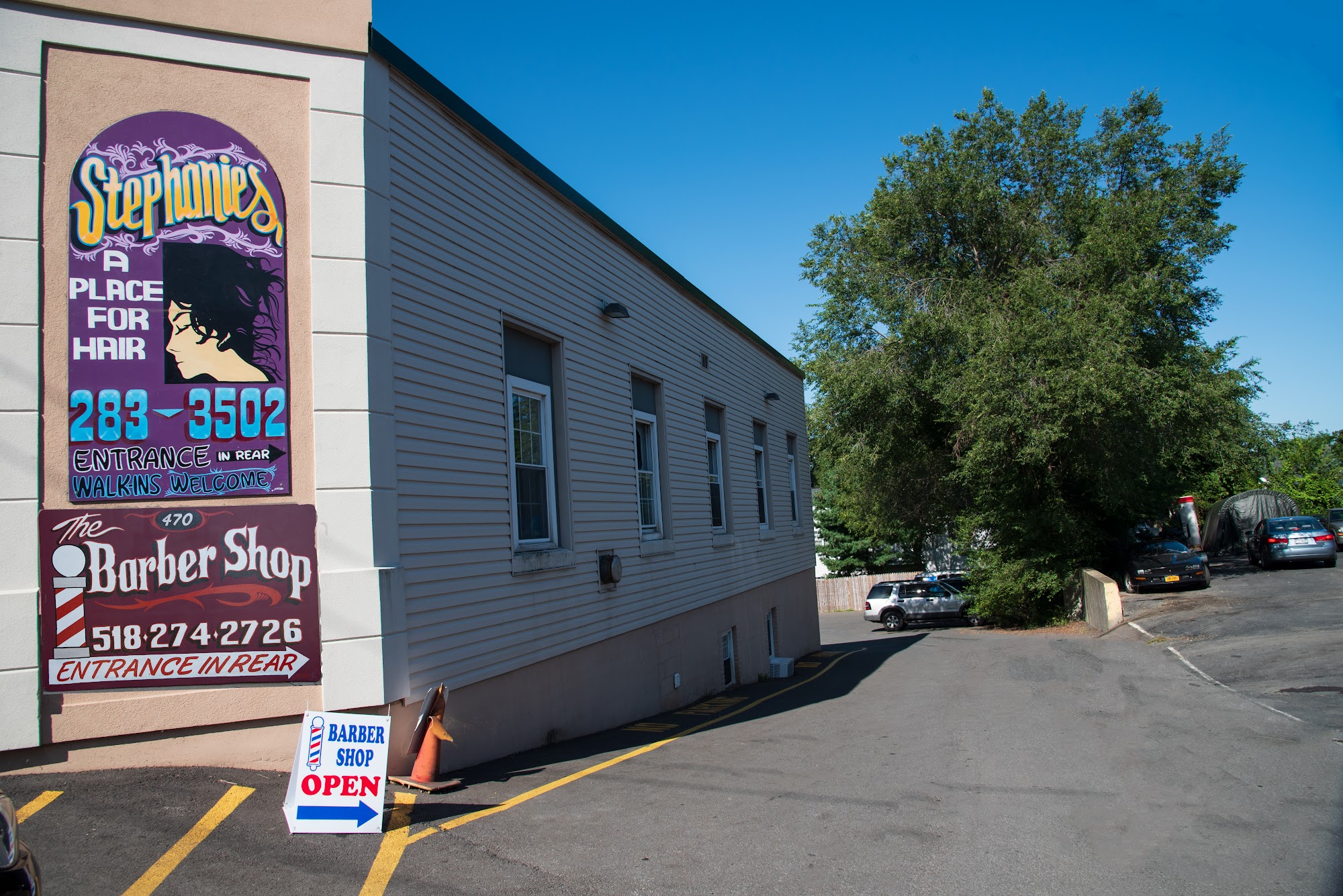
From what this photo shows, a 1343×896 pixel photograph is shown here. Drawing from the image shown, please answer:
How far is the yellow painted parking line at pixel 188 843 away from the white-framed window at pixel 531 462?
3589 millimetres

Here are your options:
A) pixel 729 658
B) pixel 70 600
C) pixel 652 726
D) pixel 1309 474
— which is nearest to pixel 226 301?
pixel 70 600

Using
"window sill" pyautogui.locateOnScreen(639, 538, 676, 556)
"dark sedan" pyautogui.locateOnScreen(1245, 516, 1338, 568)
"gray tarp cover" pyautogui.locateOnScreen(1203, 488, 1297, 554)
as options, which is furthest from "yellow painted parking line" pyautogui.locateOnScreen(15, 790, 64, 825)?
"gray tarp cover" pyautogui.locateOnScreen(1203, 488, 1297, 554)

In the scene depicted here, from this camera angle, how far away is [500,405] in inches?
339

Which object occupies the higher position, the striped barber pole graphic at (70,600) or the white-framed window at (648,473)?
the white-framed window at (648,473)

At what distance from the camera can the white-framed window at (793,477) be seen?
69.8ft

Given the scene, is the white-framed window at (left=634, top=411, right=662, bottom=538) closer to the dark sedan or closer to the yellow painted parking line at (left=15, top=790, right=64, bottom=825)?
the yellow painted parking line at (left=15, top=790, right=64, bottom=825)

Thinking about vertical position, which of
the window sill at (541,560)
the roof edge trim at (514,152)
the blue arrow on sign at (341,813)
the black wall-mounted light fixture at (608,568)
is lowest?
the blue arrow on sign at (341,813)

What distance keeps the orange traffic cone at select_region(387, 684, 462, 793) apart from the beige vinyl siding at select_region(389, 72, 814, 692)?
329 mm

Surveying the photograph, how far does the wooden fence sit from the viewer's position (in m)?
48.3

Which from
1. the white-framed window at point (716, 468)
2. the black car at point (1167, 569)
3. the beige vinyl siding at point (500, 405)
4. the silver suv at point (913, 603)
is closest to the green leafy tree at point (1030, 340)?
the black car at point (1167, 569)

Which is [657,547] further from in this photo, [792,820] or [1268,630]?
[1268,630]

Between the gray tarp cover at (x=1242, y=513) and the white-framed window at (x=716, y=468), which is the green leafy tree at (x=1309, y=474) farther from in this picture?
the white-framed window at (x=716, y=468)

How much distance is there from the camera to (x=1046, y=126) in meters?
27.6

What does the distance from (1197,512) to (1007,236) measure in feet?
114
